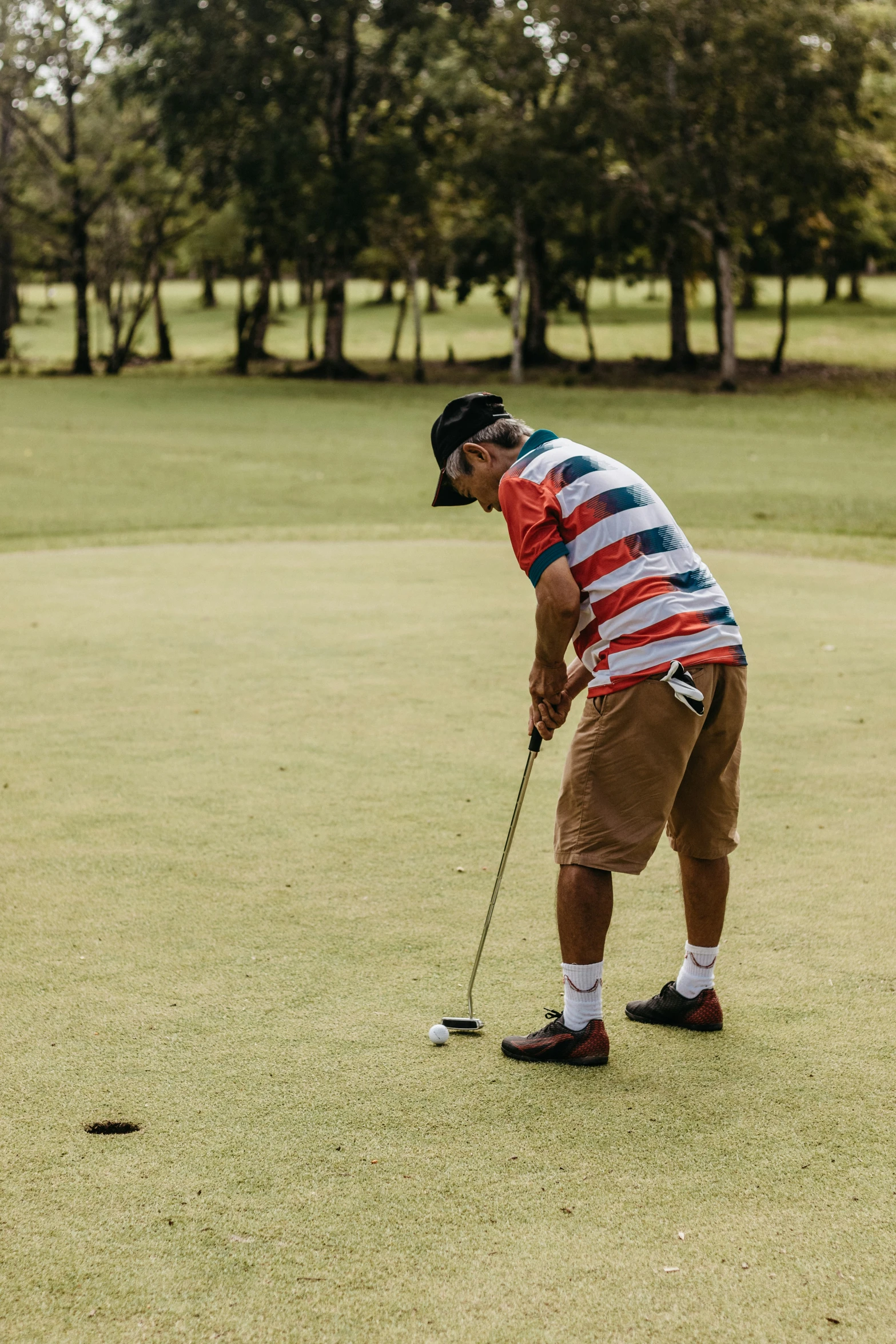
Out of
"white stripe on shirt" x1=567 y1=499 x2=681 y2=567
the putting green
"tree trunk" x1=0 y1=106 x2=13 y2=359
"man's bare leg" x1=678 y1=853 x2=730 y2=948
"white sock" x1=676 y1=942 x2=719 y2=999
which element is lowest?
the putting green

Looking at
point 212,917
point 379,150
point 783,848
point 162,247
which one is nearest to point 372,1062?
point 212,917

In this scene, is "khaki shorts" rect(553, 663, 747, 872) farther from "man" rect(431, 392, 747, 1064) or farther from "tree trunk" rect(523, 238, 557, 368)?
"tree trunk" rect(523, 238, 557, 368)

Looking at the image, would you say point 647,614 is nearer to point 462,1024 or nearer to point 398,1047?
point 462,1024

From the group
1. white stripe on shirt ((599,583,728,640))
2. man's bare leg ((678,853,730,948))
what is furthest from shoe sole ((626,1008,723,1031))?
white stripe on shirt ((599,583,728,640))

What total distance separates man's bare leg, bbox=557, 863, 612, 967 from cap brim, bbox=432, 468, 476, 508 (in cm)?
112

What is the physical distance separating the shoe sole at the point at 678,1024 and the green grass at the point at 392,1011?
0.04m

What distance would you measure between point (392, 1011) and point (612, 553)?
1.59m

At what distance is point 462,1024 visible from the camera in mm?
4152

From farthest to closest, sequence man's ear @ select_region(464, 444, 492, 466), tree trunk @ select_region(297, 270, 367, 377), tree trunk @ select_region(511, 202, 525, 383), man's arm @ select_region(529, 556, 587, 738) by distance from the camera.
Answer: tree trunk @ select_region(297, 270, 367, 377) < tree trunk @ select_region(511, 202, 525, 383) < man's ear @ select_region(464, 444, 492, 466) < man's arm @ select_region(529, 556, 587, 738)

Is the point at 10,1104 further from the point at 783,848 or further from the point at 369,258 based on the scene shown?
the point at 369,258

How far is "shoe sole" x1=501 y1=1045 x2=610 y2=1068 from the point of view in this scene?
157 inches

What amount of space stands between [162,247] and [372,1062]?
47.9 m

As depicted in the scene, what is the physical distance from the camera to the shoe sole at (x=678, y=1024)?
13.8 ft

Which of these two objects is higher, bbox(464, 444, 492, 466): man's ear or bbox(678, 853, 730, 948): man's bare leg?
bbox(464, 444, 492, 466): man's ear
